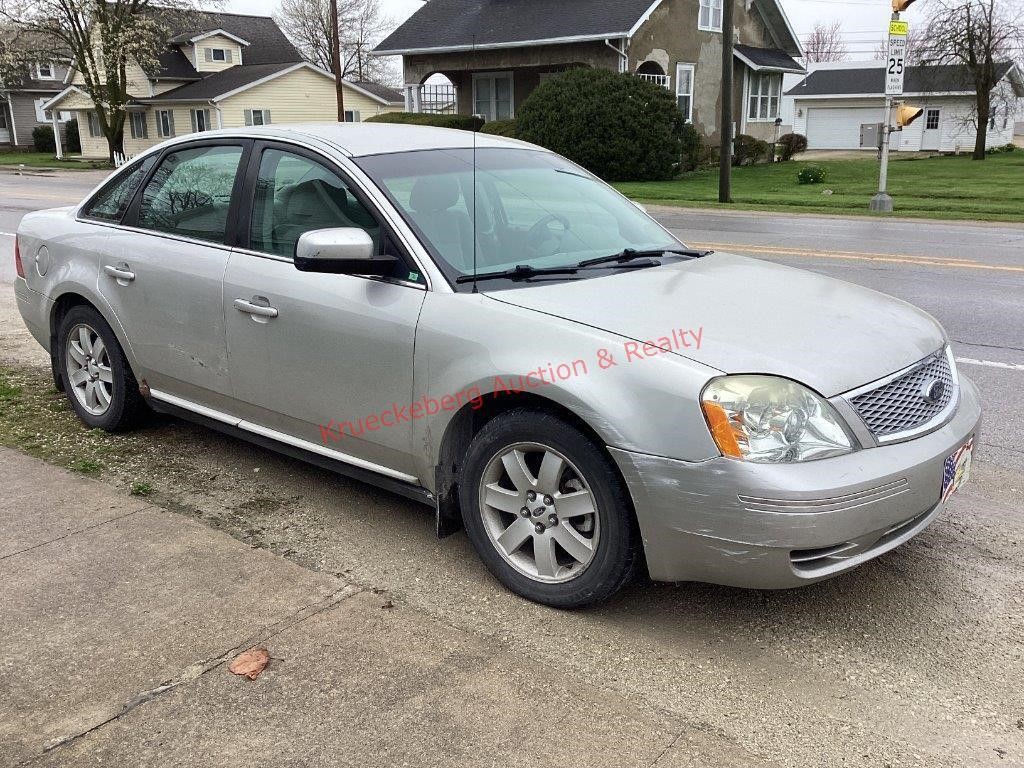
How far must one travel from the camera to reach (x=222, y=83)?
167 feet

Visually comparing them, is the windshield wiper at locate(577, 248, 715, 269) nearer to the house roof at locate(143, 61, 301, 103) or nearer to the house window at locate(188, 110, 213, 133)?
the house roof at locate(143, 61, 301, 103)

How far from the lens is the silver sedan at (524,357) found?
311 cm

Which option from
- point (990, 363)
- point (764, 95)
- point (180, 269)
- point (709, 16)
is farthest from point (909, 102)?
point (180, 269)

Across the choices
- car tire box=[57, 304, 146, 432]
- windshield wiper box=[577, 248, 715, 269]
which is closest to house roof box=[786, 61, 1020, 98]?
windshield wiper box=[577, 248, 715, 269]

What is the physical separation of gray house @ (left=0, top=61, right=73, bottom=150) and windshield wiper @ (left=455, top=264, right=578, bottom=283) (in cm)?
7056

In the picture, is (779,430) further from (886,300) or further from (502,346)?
(886,300)

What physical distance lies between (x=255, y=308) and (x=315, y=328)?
0.39 m

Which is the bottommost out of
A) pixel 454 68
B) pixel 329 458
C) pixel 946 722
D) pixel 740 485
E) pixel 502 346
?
pixel 946 722

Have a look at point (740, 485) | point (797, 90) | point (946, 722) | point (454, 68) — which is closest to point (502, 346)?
point (740, 485)

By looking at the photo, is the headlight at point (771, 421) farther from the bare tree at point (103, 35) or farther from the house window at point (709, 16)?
the bare tree at point (103, 35)

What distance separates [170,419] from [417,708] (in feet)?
10.9

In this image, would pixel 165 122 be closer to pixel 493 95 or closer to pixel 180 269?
pixel 493 95

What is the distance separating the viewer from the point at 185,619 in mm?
3527

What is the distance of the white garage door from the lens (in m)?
56.8
